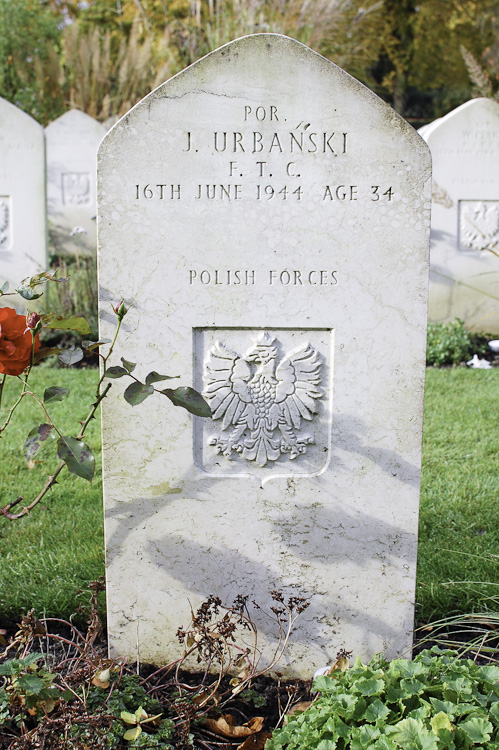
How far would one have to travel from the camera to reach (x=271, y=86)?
1821mm

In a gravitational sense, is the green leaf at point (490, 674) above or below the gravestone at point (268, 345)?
below

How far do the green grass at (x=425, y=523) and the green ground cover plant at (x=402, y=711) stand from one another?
641 millimetres

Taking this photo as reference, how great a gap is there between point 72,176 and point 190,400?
8474 mm

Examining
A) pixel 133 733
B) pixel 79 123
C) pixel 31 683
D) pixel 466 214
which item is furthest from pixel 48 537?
pixel 79 123

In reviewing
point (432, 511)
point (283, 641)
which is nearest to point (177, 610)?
point (283, 641)

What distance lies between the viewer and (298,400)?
196 cm

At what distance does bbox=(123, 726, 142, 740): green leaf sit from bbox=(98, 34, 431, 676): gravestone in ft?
1.36

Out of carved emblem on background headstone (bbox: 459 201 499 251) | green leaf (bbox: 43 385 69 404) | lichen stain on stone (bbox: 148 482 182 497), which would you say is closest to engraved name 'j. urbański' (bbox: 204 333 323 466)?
lichen stain on stone (bbox: 148 482 182 497)

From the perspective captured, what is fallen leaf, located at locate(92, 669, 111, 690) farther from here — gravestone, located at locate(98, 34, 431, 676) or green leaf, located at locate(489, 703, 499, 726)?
green leaf, located at locate(489, 703, 499, 726)

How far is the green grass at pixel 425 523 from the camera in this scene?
7.75 ft

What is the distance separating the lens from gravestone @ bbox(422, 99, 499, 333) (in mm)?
5918

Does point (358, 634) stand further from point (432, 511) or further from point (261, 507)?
point (432, 511)

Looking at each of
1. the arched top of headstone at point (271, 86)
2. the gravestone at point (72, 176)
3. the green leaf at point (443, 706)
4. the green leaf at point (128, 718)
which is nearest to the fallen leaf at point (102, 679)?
the green leaf at point (128, 718)

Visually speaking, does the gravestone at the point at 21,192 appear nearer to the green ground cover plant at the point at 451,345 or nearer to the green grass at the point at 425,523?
the green grass at the point at 425,523
